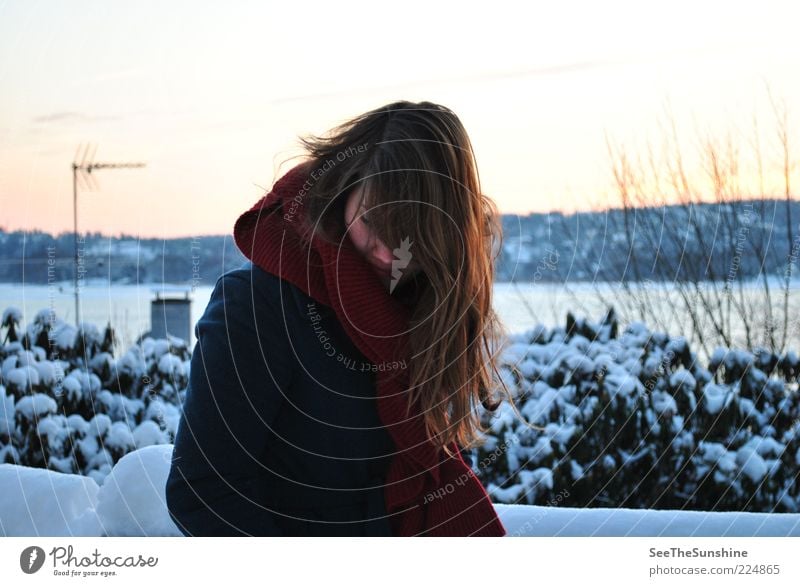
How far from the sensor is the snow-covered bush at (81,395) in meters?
2.10

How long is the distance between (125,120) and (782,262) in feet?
Answer: 5.40

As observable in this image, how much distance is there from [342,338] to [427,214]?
0.63 ft

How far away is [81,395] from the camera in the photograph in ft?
7.02

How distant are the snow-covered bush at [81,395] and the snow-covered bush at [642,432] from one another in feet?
2.60

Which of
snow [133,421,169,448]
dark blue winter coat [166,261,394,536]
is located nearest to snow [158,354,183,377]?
snow [133,421,169,448]

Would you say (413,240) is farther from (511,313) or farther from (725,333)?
(725,333)

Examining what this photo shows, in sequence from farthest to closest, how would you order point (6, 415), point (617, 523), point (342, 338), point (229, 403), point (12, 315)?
1. point (12, 315)
2. point (6, 415)
3. point (617, 523)
4. point (342, 338)
5. point (229, 403)

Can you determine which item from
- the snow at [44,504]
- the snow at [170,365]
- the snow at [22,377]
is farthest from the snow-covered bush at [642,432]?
the snow at [22,377]

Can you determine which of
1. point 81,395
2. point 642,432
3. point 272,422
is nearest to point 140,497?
point 81,395

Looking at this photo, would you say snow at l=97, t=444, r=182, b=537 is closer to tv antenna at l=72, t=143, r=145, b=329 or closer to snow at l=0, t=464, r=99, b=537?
snow at l=0, t=464, r=99, b=537

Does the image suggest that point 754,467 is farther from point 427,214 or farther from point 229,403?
point 229,403

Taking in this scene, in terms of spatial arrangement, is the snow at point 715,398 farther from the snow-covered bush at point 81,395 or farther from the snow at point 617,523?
the snow-covered bush at point 81,395

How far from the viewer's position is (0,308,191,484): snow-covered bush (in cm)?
210
